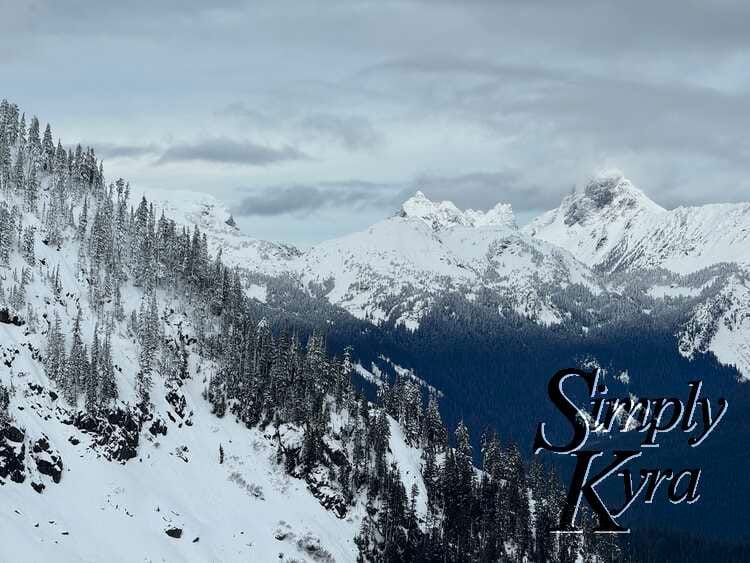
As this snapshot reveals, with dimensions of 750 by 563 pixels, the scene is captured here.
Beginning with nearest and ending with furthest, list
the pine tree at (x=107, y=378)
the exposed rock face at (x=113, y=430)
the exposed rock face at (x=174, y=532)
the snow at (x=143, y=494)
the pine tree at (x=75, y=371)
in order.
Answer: the snow at (x=143, y=494), the exposed rock face at (x=174, y=532), the exposed rock face at (x=113, y=430), the pine tree at (x=75, y=371), the pine tree at (x=107, y=378)

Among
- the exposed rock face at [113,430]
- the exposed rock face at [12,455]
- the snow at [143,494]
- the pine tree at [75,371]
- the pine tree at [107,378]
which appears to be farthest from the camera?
the pine tree at [107,378]

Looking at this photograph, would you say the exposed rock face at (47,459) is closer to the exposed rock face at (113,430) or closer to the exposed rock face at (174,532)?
the exposed rock face at (113,430)

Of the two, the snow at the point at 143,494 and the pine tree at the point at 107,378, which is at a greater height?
the pine tree at the point at 107,378

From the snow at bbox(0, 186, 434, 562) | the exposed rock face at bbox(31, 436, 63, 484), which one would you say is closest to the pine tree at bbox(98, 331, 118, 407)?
the snow at bbox(0, 186, 434, 562)

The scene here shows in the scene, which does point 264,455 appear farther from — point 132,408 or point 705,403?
point 705,403

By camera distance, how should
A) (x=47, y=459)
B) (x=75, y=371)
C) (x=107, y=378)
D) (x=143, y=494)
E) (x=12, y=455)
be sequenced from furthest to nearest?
(x=107, y=378) < (x=75, y=371) < (x=143, y=494) < (x=47, y=459) < (x=12, y=455)

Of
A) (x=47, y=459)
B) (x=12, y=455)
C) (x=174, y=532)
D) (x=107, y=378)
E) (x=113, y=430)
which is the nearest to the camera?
(x=12, y=455)

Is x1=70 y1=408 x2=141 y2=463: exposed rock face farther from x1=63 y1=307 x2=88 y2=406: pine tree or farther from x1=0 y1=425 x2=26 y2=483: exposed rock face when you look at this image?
x1=0 y1=425 x2=26 y2=483: exposed rock face

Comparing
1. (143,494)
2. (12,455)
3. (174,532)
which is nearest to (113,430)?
(143,494)

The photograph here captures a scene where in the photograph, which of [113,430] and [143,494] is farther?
[113,430]

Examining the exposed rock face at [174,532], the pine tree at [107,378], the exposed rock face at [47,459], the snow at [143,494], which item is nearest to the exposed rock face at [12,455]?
the snow at [143,494]

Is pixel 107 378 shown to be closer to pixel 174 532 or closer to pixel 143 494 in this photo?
pixel 143 494

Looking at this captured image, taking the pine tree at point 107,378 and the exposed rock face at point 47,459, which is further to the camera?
the pine tree at point 107,378

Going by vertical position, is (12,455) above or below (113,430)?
below
